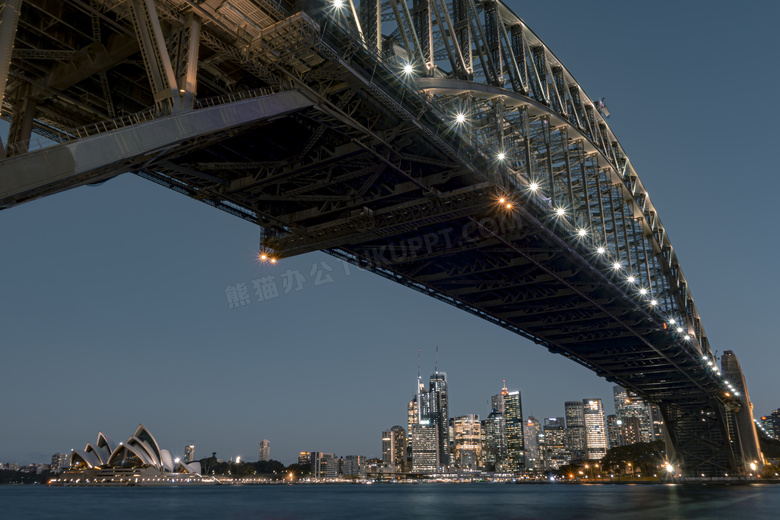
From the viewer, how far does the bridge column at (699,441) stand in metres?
85.5

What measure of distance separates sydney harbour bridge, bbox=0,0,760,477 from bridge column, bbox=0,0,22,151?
4 centimetres

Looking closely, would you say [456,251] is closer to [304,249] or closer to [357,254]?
[357,254]

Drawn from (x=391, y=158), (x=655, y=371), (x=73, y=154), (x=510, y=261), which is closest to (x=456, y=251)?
(x=510, y=261)

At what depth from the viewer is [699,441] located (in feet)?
294

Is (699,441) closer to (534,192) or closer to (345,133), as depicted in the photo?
(534,192)

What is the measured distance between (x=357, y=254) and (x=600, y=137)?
23917 millimetres

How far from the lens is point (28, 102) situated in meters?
19.2

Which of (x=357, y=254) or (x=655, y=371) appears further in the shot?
(x=655, y=371)

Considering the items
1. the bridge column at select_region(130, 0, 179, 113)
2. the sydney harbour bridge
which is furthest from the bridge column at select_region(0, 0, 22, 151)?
the bridge column at select_region(130, 0, 179, 113)

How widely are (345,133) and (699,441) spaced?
8640 centimetres

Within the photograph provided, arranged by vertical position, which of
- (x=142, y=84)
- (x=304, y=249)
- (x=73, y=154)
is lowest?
(x=73, y=154)

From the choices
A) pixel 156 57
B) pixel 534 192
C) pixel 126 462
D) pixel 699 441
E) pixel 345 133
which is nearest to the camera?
pixel 156 57

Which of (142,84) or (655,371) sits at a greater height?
(142,84)

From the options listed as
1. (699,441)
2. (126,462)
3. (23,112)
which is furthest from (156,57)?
(126,462)
